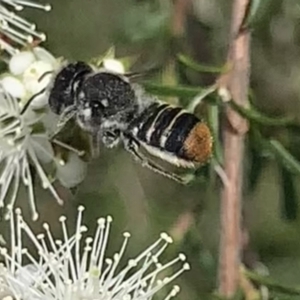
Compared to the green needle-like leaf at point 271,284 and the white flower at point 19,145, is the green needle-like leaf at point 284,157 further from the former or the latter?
the white flower at point 19,145

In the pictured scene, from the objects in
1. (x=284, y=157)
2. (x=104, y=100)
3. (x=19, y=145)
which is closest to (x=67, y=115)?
(x=104, y=100)

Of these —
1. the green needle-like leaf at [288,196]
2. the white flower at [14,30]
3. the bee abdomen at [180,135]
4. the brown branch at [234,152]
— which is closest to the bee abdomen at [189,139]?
the bee abdomen at [180,135]

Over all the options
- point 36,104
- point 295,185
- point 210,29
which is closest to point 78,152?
point 36,104

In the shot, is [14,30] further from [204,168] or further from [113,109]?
[204,168]

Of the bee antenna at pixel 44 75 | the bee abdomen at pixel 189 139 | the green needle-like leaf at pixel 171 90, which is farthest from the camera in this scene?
the bee antenna at pixel 44 75

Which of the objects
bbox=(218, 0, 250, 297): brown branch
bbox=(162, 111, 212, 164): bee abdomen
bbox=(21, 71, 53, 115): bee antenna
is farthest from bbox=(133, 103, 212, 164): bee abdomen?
bbox=(21, 71, 53, 115): bee antenna

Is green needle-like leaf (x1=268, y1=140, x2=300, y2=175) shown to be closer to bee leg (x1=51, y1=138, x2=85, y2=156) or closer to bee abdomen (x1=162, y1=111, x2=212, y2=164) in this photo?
bee abdomen (x1=162, y1=111, x2=212, y2=164)
